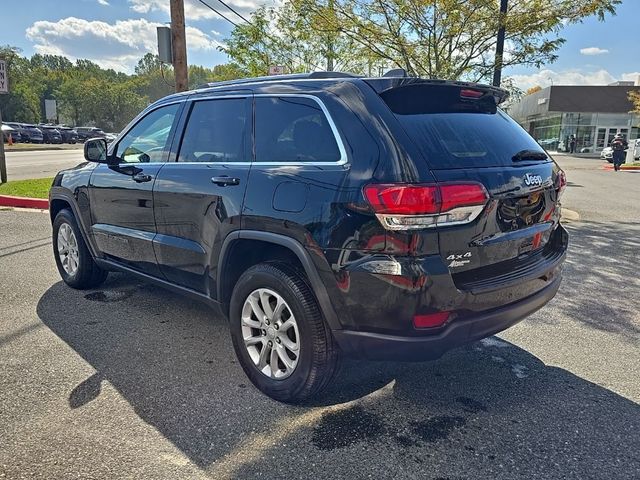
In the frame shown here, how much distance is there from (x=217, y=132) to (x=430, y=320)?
1953 millimetres

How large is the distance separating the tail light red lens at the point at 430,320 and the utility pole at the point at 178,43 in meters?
7.94

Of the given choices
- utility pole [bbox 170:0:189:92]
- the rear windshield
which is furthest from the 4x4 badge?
utility pole [bbox 170:0:189:92]

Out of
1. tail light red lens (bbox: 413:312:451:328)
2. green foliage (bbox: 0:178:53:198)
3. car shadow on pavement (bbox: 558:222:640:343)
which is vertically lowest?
car shadow on pavement (bbox: 558:222:640:343)

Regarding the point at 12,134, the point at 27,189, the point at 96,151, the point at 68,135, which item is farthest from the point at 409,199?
the point at 68,135

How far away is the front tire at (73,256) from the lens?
492 centimetres

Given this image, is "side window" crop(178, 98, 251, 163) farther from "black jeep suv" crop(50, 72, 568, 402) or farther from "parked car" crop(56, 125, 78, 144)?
"parked car" crop(56, 125, 78, 144)

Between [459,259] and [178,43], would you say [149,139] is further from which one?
[178,43]

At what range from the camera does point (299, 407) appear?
2.98 metres

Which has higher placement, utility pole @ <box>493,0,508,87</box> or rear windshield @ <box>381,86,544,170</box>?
utility pole @ <box>493,0,508,87</box>

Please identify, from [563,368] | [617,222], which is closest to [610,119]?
[617,222]

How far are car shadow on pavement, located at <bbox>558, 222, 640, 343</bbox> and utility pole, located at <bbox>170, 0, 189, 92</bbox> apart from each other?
6991 millimetres

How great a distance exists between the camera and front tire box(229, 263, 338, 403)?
281 cm

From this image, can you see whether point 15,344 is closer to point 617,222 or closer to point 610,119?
point 617,222

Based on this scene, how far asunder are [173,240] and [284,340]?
1223 mm
